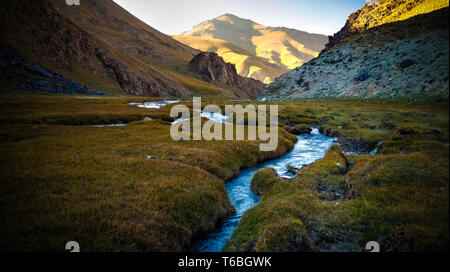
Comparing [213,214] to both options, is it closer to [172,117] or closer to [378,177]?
[378,177]

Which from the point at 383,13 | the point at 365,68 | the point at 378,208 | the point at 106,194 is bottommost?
the point at 106,194

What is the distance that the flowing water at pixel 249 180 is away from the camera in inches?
468

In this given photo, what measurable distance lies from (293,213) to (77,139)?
997 inches

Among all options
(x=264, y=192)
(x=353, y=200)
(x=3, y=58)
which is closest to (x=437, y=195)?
(x=353, y=200)

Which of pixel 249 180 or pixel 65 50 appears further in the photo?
pixel 65 50

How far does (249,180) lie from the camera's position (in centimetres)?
2056

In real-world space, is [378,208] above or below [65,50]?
below

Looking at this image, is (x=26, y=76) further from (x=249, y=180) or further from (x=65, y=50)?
(x=249, y=180)

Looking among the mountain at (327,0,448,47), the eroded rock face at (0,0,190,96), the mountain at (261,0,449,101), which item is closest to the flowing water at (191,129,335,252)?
the mountain at (261,0,449,101)

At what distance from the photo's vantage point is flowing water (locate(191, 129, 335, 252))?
11886mm

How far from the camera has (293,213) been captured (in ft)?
36.8

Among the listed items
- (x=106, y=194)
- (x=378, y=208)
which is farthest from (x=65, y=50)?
(x=378, y=208)

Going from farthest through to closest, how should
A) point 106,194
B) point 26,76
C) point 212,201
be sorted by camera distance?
point 26,76 < point 212,201 < point 106,194

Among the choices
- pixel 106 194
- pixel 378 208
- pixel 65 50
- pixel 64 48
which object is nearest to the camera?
pixel 378 208
